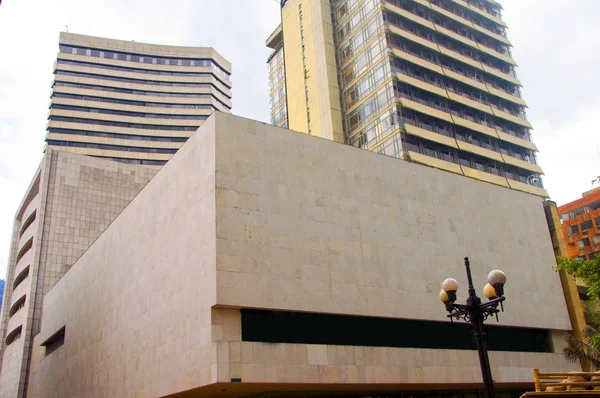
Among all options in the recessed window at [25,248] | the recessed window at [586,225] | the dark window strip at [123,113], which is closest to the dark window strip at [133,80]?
the dark window strip at [123,113]

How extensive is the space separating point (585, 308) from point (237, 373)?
84.7 ft

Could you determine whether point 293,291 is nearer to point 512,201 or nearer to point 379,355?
point 379,355

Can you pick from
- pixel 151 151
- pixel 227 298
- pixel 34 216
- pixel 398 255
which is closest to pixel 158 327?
pixel 227 298

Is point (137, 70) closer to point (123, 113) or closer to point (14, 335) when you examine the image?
point (123, 113)

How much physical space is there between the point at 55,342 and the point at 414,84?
40.7 metres

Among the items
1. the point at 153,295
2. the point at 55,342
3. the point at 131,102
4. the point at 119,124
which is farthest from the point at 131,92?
the point at 153,295

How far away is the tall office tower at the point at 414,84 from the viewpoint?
200 feet

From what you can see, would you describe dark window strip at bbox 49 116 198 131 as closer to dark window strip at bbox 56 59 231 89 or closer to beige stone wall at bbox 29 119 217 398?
dark window strip at bbox 56 59 231 89

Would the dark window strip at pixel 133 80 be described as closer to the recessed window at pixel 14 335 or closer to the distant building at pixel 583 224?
the recessed window at pixel 14 335

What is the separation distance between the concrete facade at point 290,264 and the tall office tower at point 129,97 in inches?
2383

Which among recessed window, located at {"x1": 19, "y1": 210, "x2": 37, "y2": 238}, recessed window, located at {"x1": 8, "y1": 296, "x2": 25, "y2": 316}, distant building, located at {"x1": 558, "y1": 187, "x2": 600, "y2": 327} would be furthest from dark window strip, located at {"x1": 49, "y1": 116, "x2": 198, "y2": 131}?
distant building, located at {"x1": 558, "y1": 187, "x2": 600, "y2": 327}

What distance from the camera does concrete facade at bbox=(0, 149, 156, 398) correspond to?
1999 inches

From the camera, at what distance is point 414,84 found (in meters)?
61.6

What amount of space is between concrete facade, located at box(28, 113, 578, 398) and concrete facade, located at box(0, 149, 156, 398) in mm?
15702
